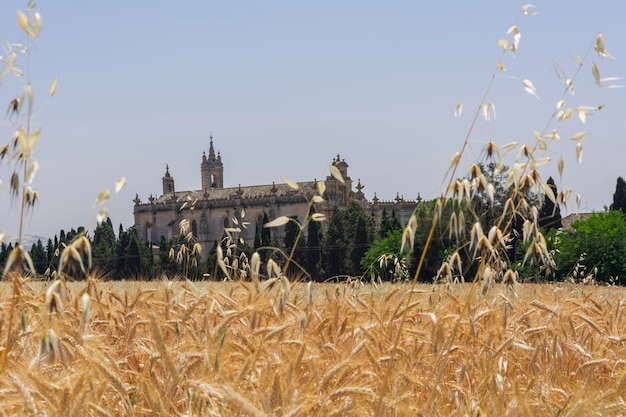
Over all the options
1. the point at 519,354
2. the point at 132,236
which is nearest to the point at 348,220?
the point at 132,236

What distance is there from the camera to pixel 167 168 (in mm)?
140750

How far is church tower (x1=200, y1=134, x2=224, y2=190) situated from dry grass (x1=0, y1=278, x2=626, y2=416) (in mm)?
133041

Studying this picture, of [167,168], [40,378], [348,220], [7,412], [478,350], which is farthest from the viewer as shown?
[167,168]

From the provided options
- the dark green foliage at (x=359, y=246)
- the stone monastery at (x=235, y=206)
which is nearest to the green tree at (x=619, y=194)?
the dark green foliage at (x=359, y=246)

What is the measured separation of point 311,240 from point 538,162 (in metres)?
66.6

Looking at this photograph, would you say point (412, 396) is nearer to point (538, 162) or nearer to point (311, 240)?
point (538, 162)

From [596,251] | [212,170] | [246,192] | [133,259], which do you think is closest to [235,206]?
[246,192]

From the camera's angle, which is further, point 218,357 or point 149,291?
point 149,291

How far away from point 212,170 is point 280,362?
448ft

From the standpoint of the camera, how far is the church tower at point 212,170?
139 m

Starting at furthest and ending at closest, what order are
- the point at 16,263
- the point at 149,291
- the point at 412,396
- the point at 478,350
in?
the point at 149,291 < the point at 478,350 < the point at 412,396 < the point at 16,263

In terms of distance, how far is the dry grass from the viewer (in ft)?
11.4

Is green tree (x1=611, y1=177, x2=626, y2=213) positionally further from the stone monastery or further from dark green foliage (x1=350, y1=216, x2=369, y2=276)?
the stone monastery

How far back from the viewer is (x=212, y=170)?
458ft
